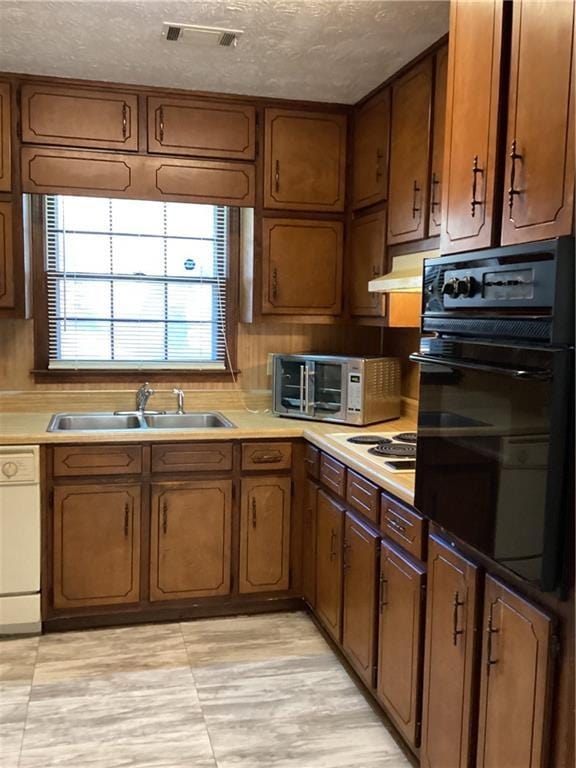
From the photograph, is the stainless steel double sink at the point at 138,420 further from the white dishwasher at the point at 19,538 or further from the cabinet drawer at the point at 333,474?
the cabinet drawer at the point at 333,474

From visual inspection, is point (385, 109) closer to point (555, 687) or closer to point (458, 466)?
point (458, 466)

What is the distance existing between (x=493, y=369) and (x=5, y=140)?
260cm

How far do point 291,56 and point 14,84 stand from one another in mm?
1296

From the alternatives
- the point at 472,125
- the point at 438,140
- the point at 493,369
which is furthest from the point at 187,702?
the point at 438,140

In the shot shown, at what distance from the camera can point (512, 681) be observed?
5.30 feet

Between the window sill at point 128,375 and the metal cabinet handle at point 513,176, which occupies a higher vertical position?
the metal cabinet handle at point 513,176

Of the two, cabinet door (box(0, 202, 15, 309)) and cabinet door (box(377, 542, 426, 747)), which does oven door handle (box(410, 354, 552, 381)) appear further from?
cabinet door (box(0, 202, 15, 309))

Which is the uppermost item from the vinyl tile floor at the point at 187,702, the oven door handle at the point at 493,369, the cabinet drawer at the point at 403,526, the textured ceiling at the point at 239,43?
the textured ceiling at the point at 239,43

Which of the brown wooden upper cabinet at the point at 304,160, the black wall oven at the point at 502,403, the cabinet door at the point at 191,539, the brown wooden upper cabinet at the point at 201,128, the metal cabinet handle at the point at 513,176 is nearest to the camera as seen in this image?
the black wall oven at the point at 502,403

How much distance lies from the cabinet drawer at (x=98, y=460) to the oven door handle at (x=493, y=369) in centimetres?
159

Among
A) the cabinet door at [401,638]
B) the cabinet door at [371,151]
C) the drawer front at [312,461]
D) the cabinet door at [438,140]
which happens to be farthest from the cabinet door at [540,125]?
the drawer front at [312,461]

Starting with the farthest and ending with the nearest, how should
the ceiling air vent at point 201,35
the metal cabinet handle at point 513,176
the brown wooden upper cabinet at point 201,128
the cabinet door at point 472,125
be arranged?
the brown wooden upper cabinet at point 201,128 → the ceiling air vent at point 201,35 → the cabinet door at point 472,125 → the metal cabinet handle at point 513,176

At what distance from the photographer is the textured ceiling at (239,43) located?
7.95 ft

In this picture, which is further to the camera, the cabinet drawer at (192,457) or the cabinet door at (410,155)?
the cabinet drawer at (192,457)
